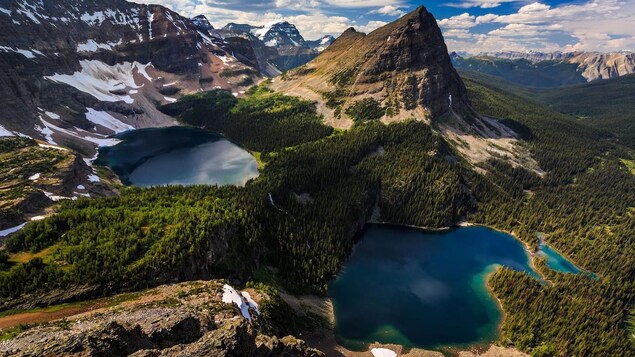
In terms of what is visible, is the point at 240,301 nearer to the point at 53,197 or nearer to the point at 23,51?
the point at 53,197

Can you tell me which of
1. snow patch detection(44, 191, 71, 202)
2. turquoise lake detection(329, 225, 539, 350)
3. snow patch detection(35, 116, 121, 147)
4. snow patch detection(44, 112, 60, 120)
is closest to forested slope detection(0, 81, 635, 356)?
turquoise lake detection(329, 225, 539, 350)

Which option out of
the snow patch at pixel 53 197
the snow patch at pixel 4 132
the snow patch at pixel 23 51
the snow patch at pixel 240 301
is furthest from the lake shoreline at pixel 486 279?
the snow patch at pixel 23 51

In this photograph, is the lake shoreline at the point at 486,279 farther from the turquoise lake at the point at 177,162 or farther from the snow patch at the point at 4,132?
the snow patch at the point at 4,132

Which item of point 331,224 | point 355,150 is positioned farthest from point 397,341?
point 355,150

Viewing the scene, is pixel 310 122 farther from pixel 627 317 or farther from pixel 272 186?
pixel 627 317

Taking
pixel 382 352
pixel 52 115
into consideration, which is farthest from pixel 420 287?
pixel 52 115
